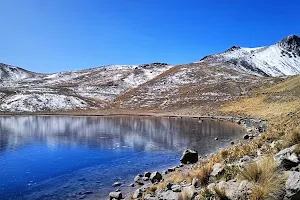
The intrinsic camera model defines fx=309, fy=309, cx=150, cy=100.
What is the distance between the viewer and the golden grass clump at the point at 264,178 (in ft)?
28.0

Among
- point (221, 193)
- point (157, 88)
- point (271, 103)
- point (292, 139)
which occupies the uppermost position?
point (157, 88)

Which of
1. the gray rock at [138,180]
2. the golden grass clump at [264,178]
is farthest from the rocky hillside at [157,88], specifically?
the golden grass clump at [264,178]

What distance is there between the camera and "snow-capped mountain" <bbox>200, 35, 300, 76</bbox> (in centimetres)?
16362

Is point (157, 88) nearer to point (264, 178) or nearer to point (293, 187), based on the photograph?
point (264, 178)

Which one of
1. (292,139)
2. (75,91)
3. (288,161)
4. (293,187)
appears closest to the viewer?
(293,187)

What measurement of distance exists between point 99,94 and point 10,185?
328 ft

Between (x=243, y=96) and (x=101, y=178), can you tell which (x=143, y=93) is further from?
(x=101, y=178)

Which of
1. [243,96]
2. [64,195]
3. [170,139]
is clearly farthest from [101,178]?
[243,96]

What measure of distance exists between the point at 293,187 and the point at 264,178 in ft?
3.77

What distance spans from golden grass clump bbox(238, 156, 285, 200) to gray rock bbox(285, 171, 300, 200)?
27 centimetres

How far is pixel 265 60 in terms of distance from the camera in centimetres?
18112

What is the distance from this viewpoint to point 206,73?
135000mm

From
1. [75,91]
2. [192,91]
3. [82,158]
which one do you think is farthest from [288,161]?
[75,91]

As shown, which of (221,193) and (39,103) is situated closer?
(221,193)
